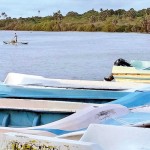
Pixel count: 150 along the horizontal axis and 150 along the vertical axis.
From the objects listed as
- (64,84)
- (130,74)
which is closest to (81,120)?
(64,84)

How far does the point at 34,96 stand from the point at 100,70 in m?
22.8

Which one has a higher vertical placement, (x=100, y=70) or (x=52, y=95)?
(x=52, y=95)

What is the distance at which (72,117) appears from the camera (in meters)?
7.13

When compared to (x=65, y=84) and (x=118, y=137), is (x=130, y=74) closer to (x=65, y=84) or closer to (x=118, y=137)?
(x=65, y=84)

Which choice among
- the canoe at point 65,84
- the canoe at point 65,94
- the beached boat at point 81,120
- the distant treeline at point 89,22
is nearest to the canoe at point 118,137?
the beached boat at point 81,120

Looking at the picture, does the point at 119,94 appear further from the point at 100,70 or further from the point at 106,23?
the point at 106,23

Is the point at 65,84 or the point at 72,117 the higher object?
the point at 72,117

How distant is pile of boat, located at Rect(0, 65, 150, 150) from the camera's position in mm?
5609

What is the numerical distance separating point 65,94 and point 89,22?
134725 mm

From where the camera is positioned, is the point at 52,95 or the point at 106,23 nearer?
the point at 52,95

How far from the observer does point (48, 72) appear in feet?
107

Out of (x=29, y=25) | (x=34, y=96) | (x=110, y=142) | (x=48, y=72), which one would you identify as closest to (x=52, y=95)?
(x=34, y=96)

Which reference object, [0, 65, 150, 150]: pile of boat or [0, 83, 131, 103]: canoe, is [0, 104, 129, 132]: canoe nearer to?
[0, 65, 150, 150]: pile of boat

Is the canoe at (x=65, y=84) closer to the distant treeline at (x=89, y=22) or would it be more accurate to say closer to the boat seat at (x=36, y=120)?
the boat seat at (x=36, y=120)
